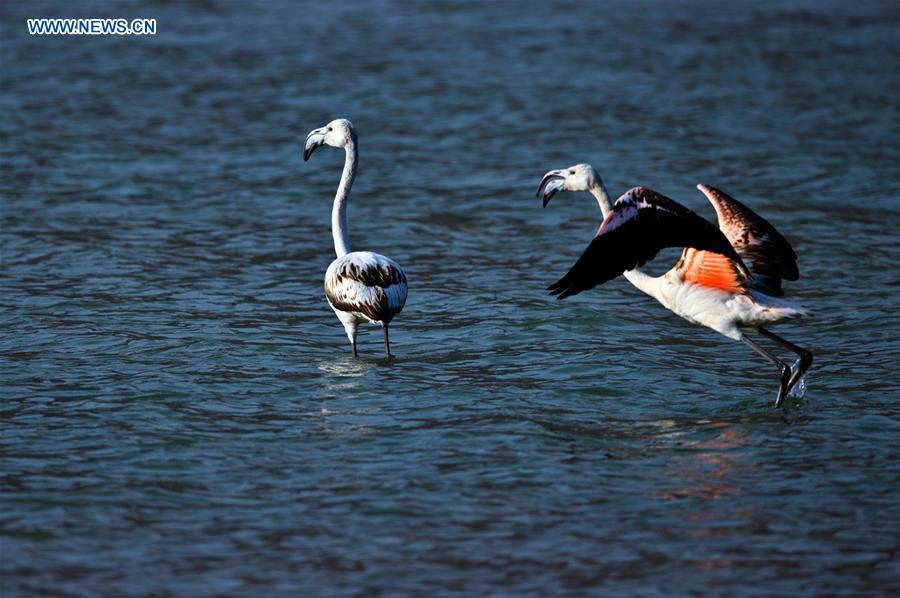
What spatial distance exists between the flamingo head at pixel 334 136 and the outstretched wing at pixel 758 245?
2988 millimetres

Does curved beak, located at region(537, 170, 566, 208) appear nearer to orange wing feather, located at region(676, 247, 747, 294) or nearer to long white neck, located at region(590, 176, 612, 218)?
A: long white neck, located at region(590, 176, 612, 218)

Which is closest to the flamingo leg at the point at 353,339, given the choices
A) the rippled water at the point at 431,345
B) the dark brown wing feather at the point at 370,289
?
the rippled water at the point at 431,345

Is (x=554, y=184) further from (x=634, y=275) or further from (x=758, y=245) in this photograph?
(x=758, y=245)

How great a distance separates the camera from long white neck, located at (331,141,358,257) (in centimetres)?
1061

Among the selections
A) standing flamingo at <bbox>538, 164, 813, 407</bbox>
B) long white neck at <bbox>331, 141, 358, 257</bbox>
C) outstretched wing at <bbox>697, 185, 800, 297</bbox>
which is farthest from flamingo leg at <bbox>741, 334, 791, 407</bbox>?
long white neck at <bbox>331, 141, 358, 257</bbox>

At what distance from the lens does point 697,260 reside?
9.23 meters

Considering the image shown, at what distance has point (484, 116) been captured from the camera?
19859 mm

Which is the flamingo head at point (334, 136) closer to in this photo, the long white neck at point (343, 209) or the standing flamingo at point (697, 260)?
the long white neck at point (343, 209)

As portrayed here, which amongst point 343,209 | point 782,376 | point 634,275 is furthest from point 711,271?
point 343,209

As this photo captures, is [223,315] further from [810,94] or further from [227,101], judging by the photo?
[810,94]

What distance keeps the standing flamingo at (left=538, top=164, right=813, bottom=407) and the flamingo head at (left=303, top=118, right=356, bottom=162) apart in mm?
2290

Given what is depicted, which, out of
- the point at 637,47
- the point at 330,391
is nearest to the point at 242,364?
the point at 330,391

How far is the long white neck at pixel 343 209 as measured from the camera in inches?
418

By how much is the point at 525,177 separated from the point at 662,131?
9.38 feet
